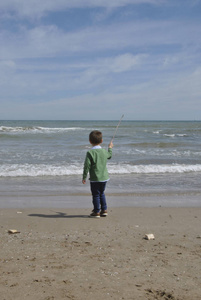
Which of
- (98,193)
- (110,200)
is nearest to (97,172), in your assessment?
(98,193)

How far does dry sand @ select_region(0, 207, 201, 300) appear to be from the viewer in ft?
8.32

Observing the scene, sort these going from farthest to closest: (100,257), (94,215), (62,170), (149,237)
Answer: (62,170) < (94,215) < (149,237) < (100,257)

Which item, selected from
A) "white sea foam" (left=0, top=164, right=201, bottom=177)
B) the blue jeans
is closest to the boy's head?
the blue jeans

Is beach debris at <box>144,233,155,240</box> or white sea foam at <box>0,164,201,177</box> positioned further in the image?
white sea foam at <box>0,164,201,177</box>

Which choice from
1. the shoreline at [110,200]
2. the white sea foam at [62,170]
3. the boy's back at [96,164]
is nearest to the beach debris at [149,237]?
the boy's back at [96,164]

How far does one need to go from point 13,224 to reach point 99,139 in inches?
71.9

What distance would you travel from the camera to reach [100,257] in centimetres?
320

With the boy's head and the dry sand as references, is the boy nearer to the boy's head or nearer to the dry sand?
the boy's head

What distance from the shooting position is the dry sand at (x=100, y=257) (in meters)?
2.54

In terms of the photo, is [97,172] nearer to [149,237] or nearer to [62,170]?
[149,237]

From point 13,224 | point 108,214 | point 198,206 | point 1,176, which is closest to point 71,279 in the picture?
point 13,224

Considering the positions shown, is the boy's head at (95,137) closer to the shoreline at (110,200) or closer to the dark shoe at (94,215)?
the dark shoe at (94,215)

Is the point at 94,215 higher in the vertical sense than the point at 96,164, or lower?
lower

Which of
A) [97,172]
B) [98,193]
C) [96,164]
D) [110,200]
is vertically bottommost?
[110,200]
